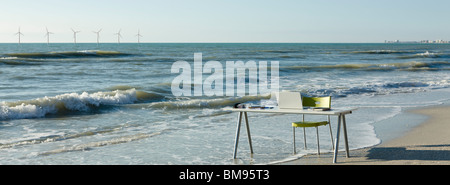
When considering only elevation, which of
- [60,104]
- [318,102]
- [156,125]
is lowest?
[156,125]

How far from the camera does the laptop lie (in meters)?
6.95

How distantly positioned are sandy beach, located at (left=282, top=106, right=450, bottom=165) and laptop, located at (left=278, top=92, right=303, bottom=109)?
81cm

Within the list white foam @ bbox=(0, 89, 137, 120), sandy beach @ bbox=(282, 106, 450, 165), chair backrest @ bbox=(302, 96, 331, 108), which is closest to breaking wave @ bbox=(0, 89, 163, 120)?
white foam @ bbox=(0, 89, 137, 120)

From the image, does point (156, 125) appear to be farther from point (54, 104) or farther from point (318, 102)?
point (318, 102)

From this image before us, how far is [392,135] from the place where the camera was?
9.34 m

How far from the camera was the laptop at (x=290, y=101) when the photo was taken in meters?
6.95

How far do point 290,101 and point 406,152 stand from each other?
2.02 meters

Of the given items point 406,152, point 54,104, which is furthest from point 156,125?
point 406,152

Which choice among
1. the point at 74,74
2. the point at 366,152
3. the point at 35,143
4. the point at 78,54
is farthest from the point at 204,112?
the point at 78,54

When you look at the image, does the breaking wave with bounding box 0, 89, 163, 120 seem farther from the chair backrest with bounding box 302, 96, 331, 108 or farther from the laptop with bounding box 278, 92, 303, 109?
the laptop with bounding box 278, 92, 303, 109

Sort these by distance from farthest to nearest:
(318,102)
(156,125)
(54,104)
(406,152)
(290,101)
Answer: (54,104) < (156,125) < (406,152) < (318,102) < (290,101)

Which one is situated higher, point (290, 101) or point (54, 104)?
point (290, 101)

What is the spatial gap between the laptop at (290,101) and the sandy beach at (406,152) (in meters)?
0.81

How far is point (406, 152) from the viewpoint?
756 cm
